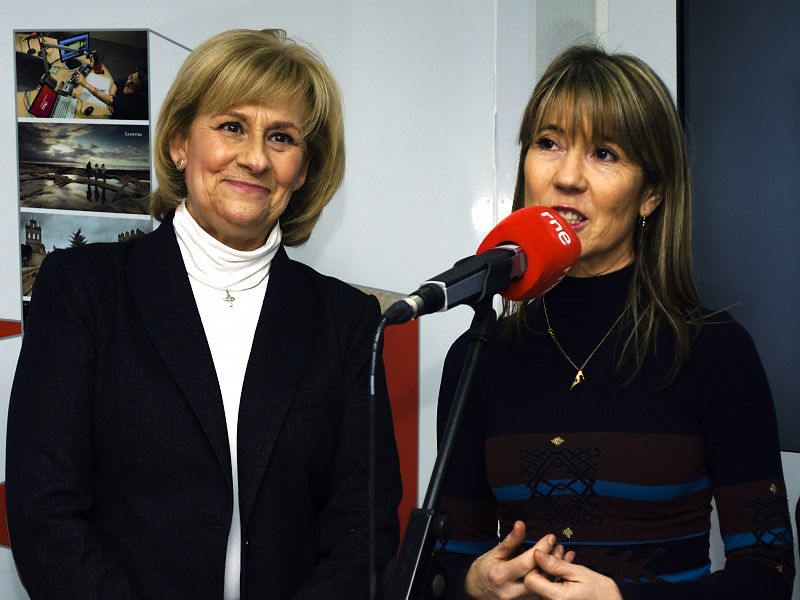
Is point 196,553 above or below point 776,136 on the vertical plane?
below

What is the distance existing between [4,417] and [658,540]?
1.53m

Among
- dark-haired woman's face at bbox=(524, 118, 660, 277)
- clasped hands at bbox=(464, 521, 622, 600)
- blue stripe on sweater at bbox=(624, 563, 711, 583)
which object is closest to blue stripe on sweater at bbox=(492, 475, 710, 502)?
blue stripe on sweater at bbox=(624, 563, 711, 583)

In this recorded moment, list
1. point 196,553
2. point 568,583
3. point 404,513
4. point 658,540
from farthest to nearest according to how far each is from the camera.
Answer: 1. point 404,513
2. point 196,553
3. point 658,540
4. point 568,583

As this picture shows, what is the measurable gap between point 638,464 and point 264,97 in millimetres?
933

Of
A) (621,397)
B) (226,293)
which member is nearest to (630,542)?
(621,397)

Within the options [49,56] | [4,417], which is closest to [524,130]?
[49,56]

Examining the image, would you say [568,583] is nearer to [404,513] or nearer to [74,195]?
[404,513]

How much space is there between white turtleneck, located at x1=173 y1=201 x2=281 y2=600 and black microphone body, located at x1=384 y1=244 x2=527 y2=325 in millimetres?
730

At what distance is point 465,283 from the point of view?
102cm

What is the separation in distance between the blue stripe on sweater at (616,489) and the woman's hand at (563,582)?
24cm

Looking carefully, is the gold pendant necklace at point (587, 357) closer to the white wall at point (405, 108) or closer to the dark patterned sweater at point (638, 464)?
the dark patterned sweater at point (638, 464)

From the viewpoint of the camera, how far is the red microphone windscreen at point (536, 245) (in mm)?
1172

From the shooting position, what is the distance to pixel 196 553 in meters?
1.66

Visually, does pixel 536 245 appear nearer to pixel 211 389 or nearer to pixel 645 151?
pixel 645 151
